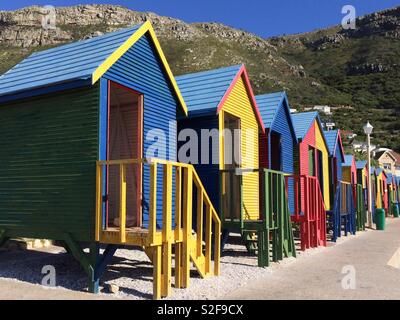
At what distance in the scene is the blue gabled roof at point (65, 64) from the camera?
864cm

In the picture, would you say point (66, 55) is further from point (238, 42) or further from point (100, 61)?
point (238, 42)

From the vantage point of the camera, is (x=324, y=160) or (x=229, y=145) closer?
(x=229, y=145)

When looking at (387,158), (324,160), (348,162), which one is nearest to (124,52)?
(324,160)

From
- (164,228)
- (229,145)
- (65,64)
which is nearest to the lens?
(164,228)

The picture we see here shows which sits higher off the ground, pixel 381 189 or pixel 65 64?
pixel 65 64

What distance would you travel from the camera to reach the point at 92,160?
827 cm

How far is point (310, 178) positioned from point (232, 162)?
2878 millimetres

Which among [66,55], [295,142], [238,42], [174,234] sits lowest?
[174,234]

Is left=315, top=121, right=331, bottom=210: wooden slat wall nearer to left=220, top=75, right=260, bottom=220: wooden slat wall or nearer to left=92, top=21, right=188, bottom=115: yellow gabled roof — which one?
left=220, top=75, right=260, bottom=220: wooden slat wall

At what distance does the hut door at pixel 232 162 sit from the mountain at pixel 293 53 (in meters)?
74.4

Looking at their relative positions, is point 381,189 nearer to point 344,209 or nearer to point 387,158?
point 344,209
